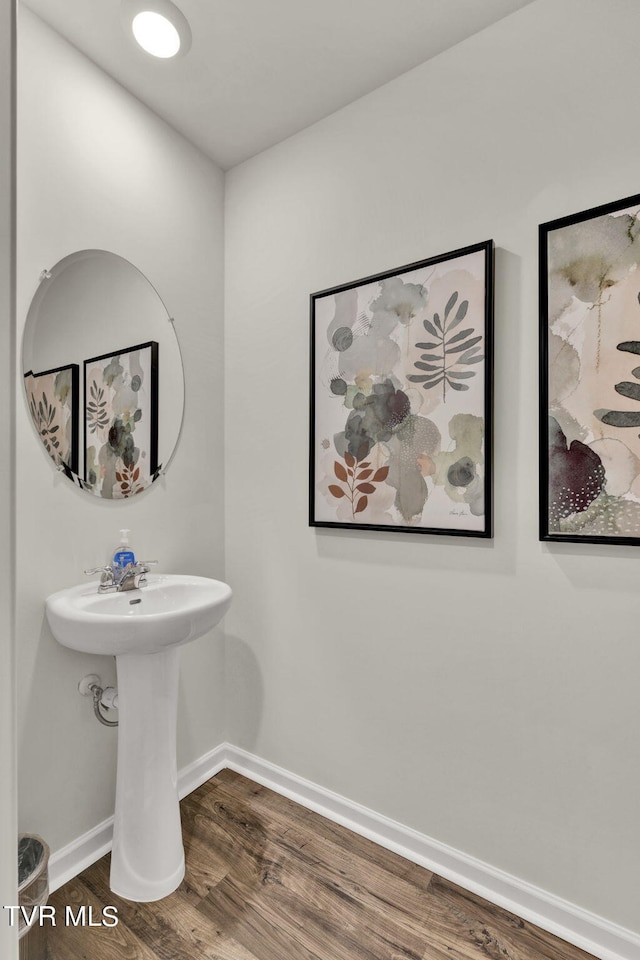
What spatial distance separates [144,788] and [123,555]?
2.25 ft

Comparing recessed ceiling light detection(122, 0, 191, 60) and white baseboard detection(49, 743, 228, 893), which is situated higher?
recessed ceiling light detection(122, 0, 191, 60)

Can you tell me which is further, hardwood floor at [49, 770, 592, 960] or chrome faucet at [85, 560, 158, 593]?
chrome faucet at [85, 560, 158, 593]

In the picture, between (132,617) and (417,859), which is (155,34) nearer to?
(132,617)

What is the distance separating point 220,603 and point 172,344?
98 cm

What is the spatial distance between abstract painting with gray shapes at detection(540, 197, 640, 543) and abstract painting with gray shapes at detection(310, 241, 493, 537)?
6.6 inches

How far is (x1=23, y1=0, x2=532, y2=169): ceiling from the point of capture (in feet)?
4.53

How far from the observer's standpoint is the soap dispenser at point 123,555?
5.13 feet

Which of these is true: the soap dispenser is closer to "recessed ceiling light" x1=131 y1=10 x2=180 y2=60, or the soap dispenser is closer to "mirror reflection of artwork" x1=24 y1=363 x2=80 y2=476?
"mirror reflection of artwork" x1=24 y1=363 x2=80 y2=476

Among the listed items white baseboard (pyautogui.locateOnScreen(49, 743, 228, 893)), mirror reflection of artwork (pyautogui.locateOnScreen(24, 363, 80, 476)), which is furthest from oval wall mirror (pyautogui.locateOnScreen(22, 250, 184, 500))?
white baseboard (pyautogui.locateOnScreen(49, 743, 228, 893))

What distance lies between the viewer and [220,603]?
57.2 inches

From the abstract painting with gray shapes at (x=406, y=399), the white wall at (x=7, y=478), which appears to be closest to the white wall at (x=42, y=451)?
the abstract painting with gray shapes at (x=406, y=399)

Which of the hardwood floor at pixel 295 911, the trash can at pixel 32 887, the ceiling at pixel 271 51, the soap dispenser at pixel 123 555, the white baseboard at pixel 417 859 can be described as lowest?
the hardwood floor at pixel 295 911

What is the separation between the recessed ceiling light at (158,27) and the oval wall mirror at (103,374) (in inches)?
23.8

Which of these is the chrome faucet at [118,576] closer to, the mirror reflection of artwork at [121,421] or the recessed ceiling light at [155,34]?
the mirror reflection of artwork at [121,421]
